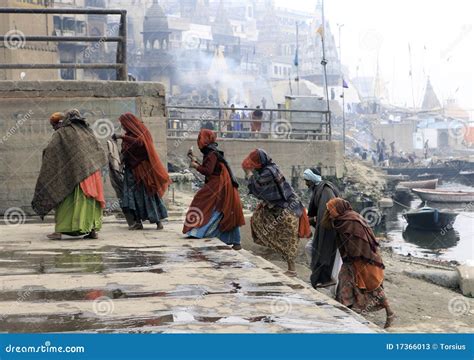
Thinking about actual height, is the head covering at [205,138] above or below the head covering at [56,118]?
below

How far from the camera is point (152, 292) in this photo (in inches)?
237

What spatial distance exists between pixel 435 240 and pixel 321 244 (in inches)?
782

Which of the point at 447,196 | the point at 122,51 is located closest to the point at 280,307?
the point at 122,51

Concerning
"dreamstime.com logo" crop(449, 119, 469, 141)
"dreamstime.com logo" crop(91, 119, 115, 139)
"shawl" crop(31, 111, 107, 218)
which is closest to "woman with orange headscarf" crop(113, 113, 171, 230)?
"shawl" crop(31, 111, 107, 218)

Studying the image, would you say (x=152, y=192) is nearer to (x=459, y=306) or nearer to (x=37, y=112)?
(x=37, y=112)

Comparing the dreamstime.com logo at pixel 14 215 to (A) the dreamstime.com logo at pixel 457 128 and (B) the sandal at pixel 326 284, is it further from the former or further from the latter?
(A) the dreamstime.com logo at pixel 457 128

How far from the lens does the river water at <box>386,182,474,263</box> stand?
76.8 ft

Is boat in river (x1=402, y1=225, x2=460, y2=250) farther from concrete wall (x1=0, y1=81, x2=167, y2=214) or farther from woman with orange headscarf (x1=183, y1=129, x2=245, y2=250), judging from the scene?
woman with orange headscarf (x1=183, y1=129, x2=245, y2=250)

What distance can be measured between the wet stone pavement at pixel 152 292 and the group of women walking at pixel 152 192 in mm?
371

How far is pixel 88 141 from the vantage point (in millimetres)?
8719

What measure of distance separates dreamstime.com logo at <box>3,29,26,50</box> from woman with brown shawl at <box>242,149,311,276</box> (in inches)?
149

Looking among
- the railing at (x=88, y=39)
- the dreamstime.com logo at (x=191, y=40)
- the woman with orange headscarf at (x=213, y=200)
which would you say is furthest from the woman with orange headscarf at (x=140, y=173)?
the dreamstime.com logo at (x=191, y=40)

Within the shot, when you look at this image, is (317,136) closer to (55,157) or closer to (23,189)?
(23,189)

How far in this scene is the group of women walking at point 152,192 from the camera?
8.59m
